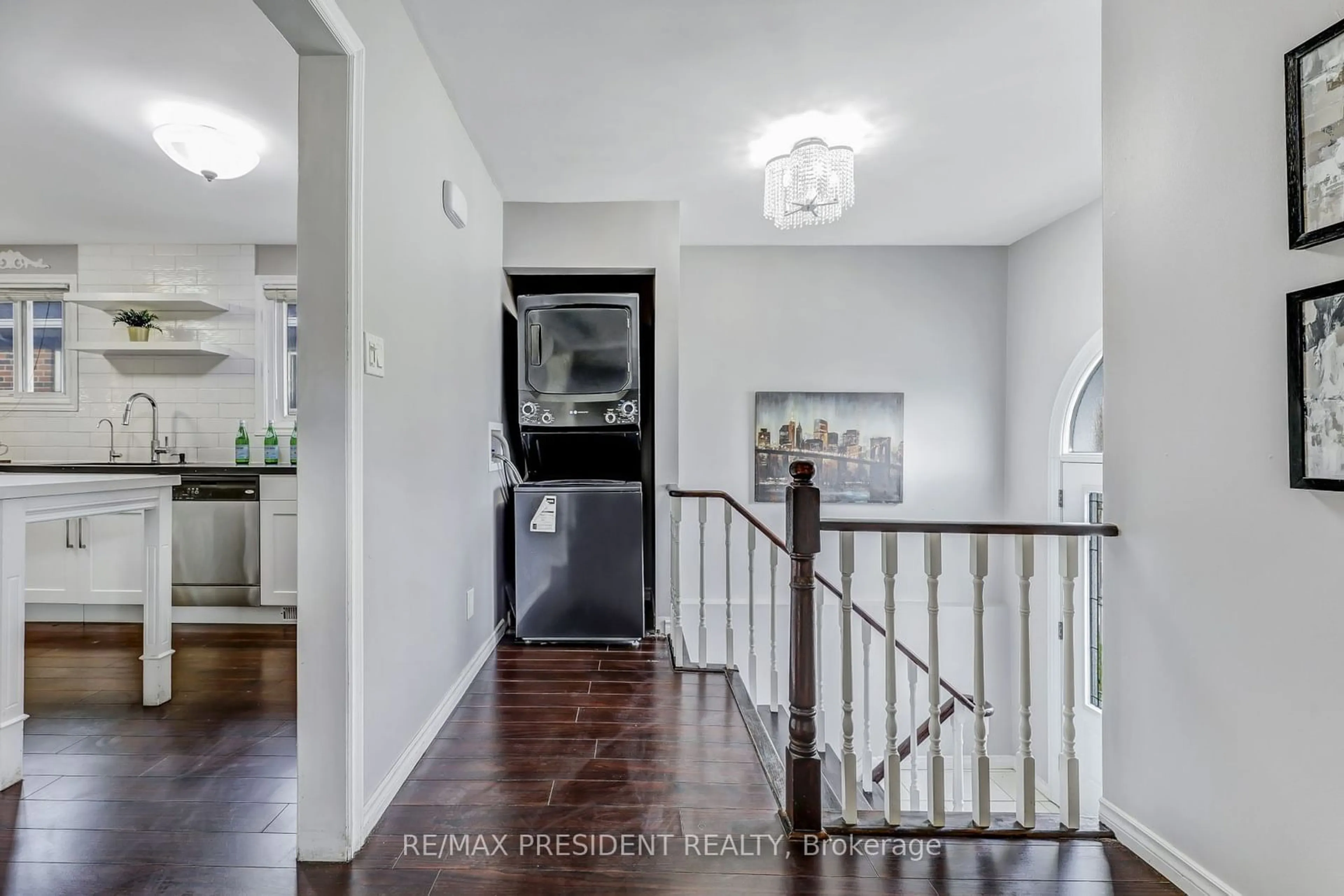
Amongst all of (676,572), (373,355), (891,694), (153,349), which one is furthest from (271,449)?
(891,694)

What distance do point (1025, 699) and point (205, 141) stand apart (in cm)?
355

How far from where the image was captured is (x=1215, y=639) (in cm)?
146

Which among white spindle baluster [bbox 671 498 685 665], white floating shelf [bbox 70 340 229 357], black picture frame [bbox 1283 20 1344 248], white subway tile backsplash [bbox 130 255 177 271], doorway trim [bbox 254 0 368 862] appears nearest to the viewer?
black picture frame [bbox 1283 20 1344 248]

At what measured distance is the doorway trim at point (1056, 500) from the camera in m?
3.74

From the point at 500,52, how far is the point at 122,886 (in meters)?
2.57

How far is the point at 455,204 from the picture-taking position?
2.54 metres

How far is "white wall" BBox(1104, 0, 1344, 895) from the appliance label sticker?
2.44m

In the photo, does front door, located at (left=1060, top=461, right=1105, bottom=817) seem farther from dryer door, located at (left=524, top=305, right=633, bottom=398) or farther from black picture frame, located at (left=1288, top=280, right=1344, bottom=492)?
dryer door, located at (left=524, top=305, right=633, bottom=398)

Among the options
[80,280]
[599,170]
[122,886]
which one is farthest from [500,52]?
[80,280]

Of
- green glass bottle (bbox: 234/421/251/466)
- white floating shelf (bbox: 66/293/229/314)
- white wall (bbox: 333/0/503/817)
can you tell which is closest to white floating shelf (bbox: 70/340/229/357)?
white floating shelf (bbox: 66/293/229/314)

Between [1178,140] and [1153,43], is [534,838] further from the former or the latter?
[1153,43]

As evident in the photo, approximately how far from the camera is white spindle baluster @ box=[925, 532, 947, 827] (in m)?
1.77

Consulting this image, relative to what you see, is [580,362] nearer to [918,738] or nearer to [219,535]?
[219,535]

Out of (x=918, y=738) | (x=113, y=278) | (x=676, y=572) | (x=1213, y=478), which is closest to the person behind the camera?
(x=1213, y=478)
